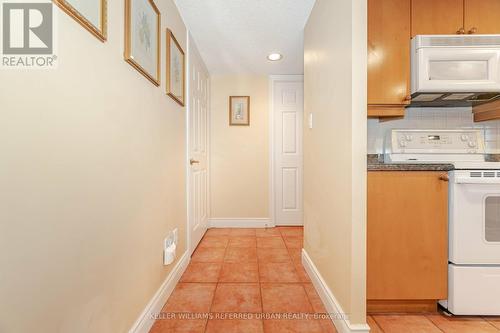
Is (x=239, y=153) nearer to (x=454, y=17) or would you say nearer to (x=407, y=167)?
(x=407, y=167)

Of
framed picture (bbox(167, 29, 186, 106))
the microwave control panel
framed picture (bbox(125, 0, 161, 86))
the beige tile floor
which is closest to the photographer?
framed picture (bbox(125, 0, 161, 86))

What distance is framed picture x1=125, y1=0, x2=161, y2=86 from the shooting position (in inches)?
45.8

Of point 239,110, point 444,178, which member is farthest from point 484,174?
point 239,110

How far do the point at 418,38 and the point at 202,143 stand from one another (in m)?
2.29

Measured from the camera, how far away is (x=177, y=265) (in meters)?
1.93

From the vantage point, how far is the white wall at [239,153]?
140 inches

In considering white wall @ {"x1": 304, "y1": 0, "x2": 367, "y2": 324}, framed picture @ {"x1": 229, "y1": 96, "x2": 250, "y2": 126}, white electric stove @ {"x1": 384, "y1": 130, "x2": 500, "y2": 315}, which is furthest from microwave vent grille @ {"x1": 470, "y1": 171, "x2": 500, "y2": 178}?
framed picture @ {"x1": 229, "y1": 96, "x2": 250, "y2": 126}

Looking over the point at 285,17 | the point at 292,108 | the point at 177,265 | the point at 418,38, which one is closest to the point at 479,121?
the point at 418,38

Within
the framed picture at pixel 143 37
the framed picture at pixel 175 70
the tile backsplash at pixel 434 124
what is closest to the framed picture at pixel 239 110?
the framed picture at pixel 175 70

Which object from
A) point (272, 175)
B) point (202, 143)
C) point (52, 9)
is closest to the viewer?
point (52, 9)

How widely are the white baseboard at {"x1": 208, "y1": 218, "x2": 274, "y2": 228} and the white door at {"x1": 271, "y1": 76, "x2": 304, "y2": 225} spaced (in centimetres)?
25

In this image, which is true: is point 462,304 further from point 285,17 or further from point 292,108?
point 292,108

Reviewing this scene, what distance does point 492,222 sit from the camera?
1460mm

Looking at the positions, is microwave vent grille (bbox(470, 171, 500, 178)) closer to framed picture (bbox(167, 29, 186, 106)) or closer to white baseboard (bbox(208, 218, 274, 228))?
framed picture (bbox(167, 29, 186, 106))
